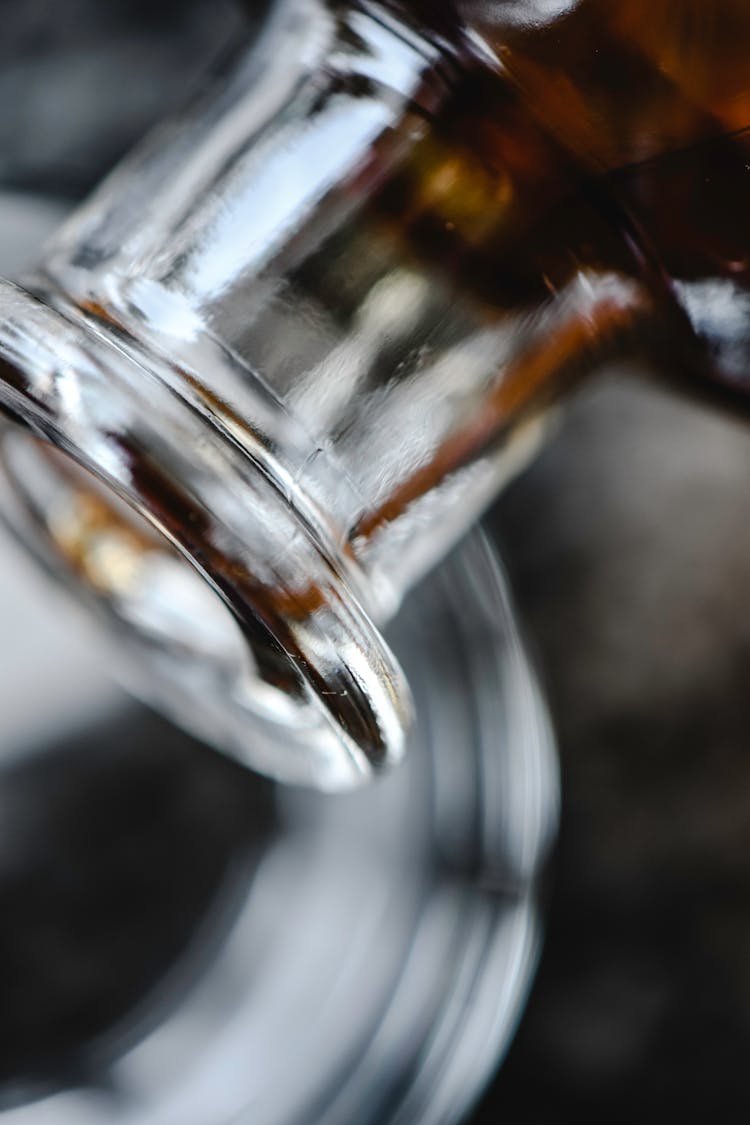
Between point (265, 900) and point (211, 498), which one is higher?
point (211, 498)

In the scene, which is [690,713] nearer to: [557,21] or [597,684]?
[597,684]

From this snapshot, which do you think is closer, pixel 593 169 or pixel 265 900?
pixel 593 169

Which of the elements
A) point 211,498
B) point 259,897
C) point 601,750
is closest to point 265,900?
point 259,897

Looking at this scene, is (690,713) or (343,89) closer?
(343,89)

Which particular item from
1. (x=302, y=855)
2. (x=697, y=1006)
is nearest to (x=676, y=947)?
(x=697, y=1006)

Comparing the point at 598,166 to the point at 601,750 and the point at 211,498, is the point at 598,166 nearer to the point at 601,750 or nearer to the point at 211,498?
the point at 211,498
